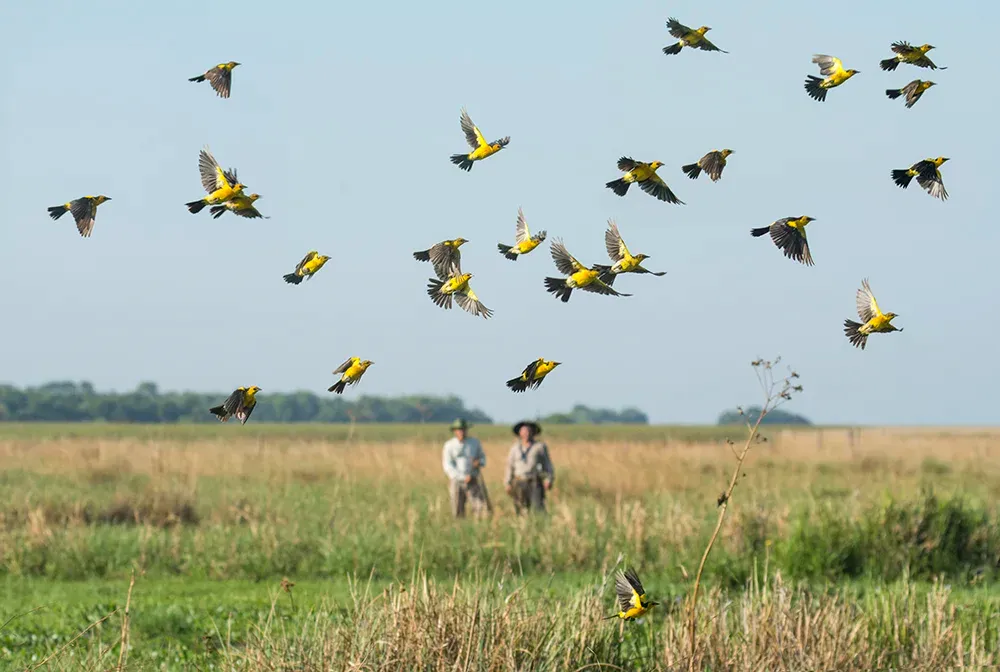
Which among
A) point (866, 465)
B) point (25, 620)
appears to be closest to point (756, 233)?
point (25, 620)

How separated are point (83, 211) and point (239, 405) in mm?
1382

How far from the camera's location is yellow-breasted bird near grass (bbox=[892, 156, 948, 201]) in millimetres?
5902

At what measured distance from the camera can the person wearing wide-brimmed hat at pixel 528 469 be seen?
17.1 m

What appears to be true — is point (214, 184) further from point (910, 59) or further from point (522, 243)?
point (910, 59)

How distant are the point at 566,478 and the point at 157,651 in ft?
49.1

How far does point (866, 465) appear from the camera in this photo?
33.1 metres

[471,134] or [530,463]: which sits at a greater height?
[471,134]

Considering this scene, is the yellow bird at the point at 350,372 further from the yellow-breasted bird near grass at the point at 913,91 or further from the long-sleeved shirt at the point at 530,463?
Result: the long-sleeved shirt at the point at 530,463

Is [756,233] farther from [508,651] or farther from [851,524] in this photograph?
[851,524]

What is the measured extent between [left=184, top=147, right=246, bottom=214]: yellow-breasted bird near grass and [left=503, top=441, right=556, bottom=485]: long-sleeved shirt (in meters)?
11.8

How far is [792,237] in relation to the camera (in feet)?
17.6

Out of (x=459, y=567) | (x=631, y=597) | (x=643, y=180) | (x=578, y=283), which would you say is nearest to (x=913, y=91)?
(x=643, y=180)

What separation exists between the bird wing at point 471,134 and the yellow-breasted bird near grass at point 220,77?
107cm

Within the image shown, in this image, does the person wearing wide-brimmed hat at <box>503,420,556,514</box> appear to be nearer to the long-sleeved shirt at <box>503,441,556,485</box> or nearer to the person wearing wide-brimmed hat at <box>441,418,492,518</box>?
the long-sleeved shirt at <box>503,441,556,485</box>
